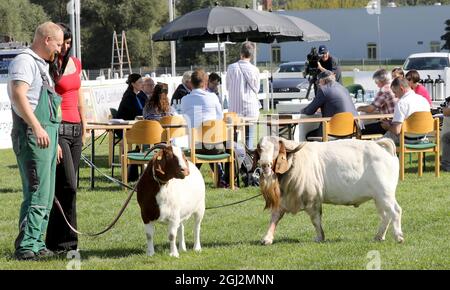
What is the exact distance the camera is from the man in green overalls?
24.7 ft

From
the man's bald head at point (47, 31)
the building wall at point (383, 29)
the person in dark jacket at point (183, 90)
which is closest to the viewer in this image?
the man's bald head at point (47, 31)

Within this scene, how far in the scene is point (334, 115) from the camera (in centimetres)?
1384

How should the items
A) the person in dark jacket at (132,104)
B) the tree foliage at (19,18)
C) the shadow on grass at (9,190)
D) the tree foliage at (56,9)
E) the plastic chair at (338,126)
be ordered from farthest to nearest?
the tree foliage at (56,9) → the tree foliage at (19,18) → the person in dark jacket at (132,104) → the plastic chair at (338,126) → the shadow on grass at (9,190)

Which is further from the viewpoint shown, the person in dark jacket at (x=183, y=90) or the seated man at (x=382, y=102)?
the person in dark jacket at (x=183, y=90)

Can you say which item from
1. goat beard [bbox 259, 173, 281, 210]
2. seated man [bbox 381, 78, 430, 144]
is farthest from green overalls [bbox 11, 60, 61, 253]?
seated man [bbox 381, 78, 430, 144]

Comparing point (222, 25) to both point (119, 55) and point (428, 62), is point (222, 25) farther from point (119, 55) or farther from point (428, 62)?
point (119, 55)

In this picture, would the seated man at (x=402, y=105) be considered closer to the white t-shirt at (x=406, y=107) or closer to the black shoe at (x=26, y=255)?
the white t-shirt at (x=406, y=107)

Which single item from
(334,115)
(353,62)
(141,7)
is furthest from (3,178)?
(353,62)

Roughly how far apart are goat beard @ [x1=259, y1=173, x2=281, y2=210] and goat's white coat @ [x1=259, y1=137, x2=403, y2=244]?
0.09m

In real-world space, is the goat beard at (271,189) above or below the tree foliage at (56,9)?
below

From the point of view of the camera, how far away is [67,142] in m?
8.35

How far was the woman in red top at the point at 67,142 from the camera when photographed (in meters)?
8.23

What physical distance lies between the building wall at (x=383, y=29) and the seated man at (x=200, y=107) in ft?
207

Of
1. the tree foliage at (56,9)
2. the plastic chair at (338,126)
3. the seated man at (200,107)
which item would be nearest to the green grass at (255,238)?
the seated man at (200,107)
